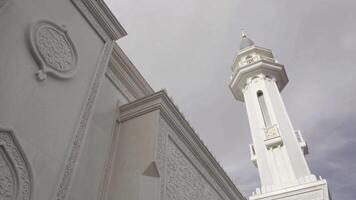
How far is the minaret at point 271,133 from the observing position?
612 centimetres

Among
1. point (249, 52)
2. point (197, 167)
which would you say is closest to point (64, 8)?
point (197, 167)

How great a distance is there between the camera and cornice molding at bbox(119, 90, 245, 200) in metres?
2.63

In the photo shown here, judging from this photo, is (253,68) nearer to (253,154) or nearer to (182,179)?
(253,154)

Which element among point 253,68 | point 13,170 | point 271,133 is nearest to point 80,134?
point 13,170

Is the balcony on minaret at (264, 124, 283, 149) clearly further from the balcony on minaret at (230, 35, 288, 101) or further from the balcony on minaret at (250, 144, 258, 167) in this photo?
the balcony on minaret at (230, 35, 288, 101)

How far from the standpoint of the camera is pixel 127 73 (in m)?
3.05

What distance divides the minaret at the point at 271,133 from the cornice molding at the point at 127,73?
4.31 meters

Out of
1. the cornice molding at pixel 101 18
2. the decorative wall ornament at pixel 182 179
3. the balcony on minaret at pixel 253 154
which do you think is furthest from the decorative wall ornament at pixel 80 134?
the balcony on minaret at pixel 253 154

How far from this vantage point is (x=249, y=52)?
31.9 feet

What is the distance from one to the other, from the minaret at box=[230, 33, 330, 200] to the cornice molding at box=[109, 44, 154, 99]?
4.31 metres

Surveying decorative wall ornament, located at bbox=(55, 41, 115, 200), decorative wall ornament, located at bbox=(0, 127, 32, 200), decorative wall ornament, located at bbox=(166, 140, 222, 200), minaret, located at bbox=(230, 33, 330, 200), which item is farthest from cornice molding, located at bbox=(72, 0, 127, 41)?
minaret, located at bbox=(230, 33, 330, 200)

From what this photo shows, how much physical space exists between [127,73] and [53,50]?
4.02ft

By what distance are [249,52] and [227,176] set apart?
22.0ft

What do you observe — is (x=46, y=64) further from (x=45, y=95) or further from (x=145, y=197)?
(x=145, y=197)
